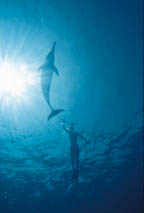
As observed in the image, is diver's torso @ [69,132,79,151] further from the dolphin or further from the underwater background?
the underwater background

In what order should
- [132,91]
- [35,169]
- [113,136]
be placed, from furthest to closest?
[35,169] < [113,136] < [132,91]

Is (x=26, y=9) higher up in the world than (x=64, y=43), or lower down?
higher up

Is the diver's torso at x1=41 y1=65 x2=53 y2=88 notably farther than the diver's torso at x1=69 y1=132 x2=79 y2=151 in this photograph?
No

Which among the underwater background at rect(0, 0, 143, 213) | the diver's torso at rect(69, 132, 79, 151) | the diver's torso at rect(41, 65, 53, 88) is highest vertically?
the underwater background at rect(0, 0, 143, 213)

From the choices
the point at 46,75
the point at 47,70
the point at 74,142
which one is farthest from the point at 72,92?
the point at 74,142

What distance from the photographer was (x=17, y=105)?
1173 centimetres

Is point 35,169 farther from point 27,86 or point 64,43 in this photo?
point 64,43

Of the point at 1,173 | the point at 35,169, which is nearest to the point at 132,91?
the point at 35,169

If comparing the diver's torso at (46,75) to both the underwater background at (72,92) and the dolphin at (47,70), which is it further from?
the underwater background at (72,92)

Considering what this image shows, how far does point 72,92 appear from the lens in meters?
11.7

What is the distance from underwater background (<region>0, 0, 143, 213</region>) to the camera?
31.2 feet

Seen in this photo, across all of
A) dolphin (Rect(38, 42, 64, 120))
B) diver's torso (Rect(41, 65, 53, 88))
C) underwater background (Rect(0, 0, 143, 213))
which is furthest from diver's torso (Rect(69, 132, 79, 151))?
diver's torso (Rect(41, 65, 53, 88))

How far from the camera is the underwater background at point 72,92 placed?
31.2ft

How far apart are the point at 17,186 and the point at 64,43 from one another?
53.5ft
